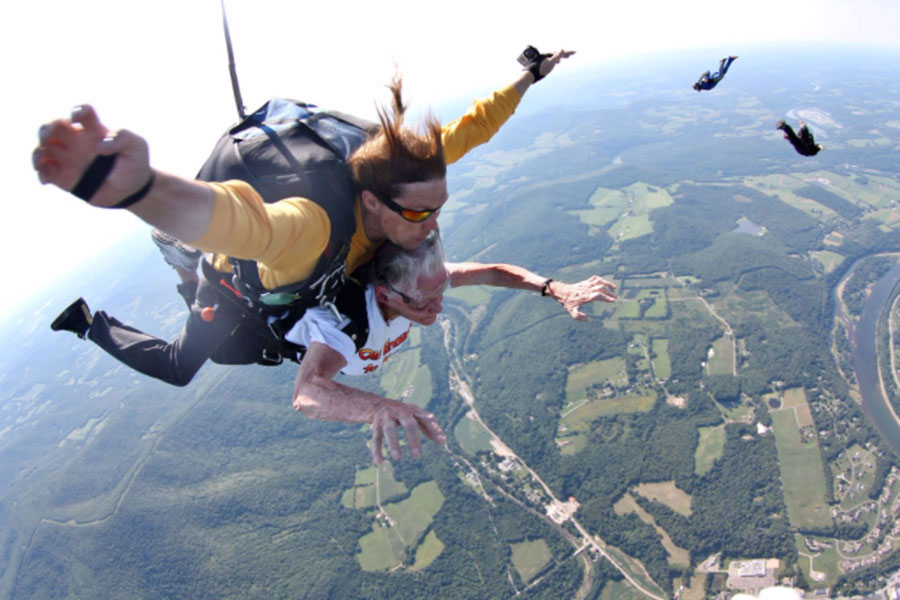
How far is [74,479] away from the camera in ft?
120

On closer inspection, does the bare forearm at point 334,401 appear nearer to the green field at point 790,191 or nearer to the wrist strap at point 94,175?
the wrist strap at point 94,175

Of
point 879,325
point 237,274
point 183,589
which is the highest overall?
point 237,274

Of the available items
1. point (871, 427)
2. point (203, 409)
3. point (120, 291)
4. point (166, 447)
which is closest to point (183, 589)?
point (166, 447)

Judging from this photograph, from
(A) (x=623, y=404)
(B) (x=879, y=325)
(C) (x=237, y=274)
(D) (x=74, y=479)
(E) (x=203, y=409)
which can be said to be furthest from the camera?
(E) (x=203, y=409)

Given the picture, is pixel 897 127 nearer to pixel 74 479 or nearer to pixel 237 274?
pixel 237 274

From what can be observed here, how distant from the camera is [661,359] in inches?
1293

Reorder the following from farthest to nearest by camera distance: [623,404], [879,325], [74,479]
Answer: [74,479]
[879,325]
[623,404]

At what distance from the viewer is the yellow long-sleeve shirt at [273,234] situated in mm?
1168

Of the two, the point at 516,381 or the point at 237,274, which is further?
the point at 516,381

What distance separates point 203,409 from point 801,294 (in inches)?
2220

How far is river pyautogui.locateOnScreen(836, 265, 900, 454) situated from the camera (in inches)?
1019

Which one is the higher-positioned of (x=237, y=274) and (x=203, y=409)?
(x=237, y=274)

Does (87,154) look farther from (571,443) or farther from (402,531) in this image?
(571,443)

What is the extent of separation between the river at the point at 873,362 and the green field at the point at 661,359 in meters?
11.6
